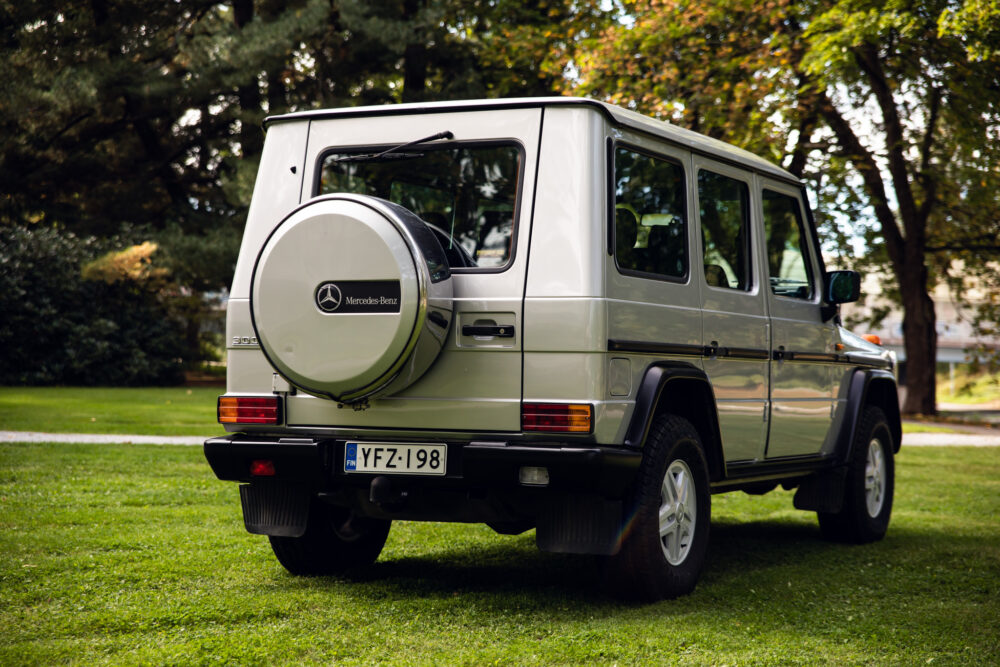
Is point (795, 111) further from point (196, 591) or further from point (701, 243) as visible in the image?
point (196, 591)

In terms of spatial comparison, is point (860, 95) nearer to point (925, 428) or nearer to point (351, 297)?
point (925, 428)

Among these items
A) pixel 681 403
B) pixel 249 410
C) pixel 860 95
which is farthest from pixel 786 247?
pixel 860 95

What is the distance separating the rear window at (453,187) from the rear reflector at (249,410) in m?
1.05

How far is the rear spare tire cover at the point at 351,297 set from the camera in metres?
4.88

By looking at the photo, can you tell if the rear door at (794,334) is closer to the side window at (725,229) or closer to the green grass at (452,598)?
the side window at (725,229)

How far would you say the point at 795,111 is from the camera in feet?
54.8

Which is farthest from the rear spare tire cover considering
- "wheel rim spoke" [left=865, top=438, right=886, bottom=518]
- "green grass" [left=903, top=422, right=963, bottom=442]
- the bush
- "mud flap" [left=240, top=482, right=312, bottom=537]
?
the bush

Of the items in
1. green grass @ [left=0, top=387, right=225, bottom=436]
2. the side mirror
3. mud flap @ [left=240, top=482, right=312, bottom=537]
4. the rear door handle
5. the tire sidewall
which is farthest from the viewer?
green grass @ [left=0, top=387, right=225, bottom=436]

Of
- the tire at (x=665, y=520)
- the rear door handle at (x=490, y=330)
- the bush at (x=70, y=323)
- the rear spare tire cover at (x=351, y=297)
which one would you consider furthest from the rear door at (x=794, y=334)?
the bush at (x=70, y=323)

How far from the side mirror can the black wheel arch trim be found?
69 centimetres

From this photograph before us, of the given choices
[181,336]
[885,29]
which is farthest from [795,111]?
[181,336]

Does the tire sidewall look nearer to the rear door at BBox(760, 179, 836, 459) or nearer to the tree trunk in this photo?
the rear door at BBox(760, 179, 836, 459)

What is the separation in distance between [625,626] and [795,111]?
13.1 m

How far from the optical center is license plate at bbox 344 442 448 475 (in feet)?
16.8
